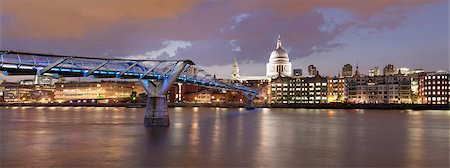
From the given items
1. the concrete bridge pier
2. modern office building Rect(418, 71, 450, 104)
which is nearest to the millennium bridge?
the concrete bridge pier

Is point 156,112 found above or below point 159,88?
below

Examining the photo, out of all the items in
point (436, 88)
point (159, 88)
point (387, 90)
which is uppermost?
point (436, 88)

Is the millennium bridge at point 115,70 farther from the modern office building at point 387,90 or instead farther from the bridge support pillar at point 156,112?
the modern office building at point 387,90

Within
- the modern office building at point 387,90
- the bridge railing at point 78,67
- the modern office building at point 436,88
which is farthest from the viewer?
the modern office building at point 387,90

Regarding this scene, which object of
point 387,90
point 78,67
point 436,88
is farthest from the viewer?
point 387,90

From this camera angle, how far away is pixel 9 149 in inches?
1513

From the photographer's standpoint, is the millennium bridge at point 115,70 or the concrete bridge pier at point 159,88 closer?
the millennium bridge at point 115,70

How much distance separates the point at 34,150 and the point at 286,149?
21158 mm

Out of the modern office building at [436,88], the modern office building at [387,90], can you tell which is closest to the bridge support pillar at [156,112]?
the modern office building at [436,88]

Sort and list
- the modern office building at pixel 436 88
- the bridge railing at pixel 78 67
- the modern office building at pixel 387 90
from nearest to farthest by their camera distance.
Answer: the bridge railing at pixel 78 67
the modern office building at pixel 436 88
the modern office building at pixel 387 90

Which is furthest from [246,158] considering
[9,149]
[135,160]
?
[9,149]

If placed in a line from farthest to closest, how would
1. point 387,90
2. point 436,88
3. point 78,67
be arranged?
point 387,90
point 436,88
point 78,67

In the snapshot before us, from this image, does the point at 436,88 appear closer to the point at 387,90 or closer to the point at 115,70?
the point at 387,90

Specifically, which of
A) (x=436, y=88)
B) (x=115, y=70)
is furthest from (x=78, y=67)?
(x=436, y=88)
